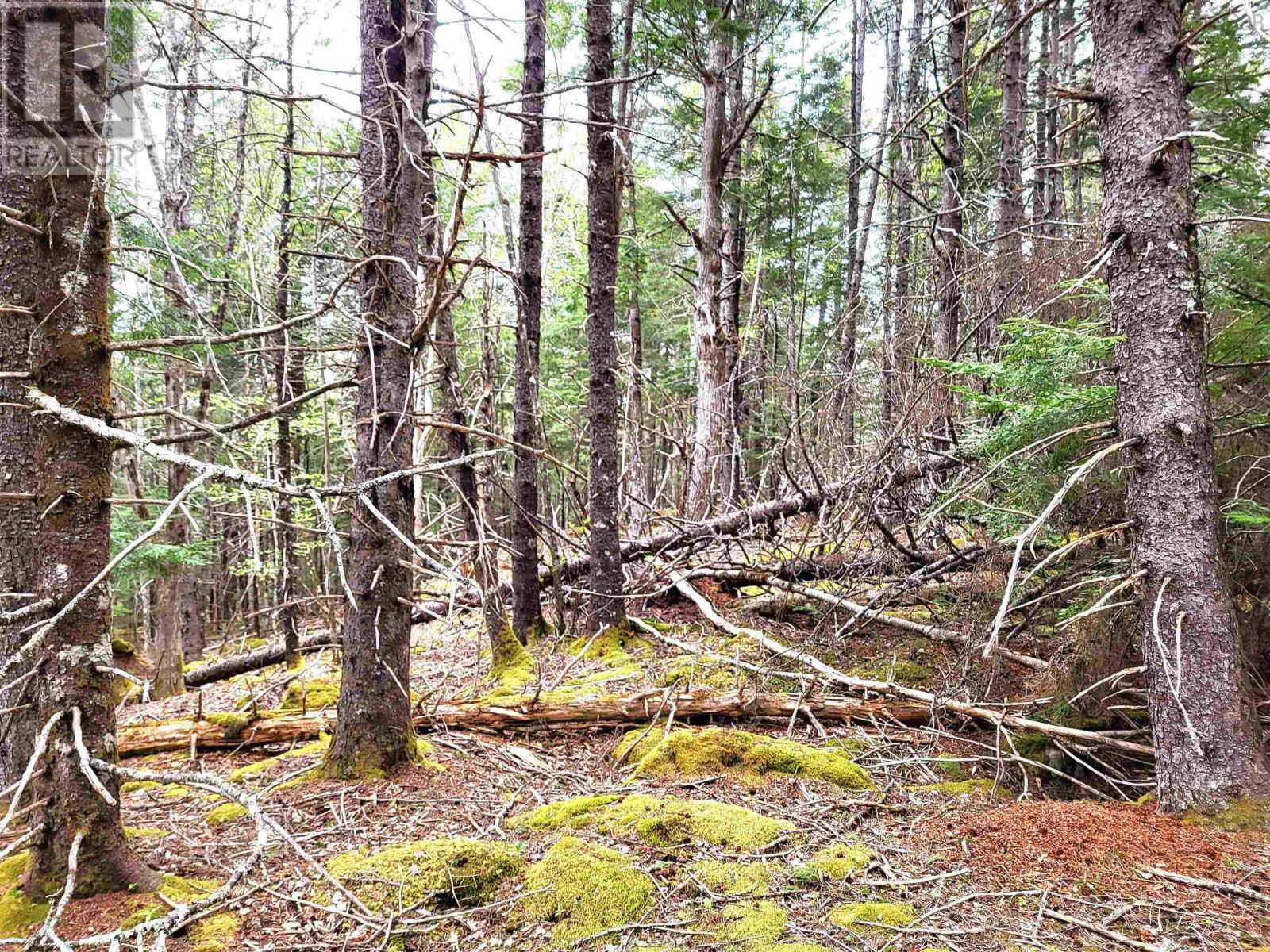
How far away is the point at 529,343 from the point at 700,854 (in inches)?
216

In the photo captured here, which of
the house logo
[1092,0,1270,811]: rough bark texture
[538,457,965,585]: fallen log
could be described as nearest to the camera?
the house logo

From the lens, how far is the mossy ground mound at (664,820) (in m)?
3.39

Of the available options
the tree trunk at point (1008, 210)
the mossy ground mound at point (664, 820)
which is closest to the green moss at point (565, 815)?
the mossy ground mound at point (664, 820)

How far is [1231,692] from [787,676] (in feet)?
9.74

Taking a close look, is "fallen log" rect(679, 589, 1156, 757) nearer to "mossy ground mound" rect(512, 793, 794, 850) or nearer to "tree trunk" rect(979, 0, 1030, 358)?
"mossy ground mound" rect(512, 793, 794, 850)

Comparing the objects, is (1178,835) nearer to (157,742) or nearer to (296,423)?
(157,742)

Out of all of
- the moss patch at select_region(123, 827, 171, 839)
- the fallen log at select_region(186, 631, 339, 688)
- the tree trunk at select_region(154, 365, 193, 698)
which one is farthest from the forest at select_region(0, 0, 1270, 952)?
the tree trunk at select_region(154, 365, 193, 698)

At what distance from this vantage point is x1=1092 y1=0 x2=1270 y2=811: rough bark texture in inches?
119

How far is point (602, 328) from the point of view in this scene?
7.26 m

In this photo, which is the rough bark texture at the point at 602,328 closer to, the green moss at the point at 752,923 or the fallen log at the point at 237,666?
the fallen log at the point at 237,666

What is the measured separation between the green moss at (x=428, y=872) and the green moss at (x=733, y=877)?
0.85m

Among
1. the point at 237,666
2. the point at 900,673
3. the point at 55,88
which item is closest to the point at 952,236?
the point at 900,673

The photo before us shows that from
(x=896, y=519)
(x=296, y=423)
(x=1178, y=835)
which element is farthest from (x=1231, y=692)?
(x=296, y=423)

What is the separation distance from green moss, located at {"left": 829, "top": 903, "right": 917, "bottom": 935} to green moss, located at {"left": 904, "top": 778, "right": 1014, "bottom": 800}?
1.39 m
